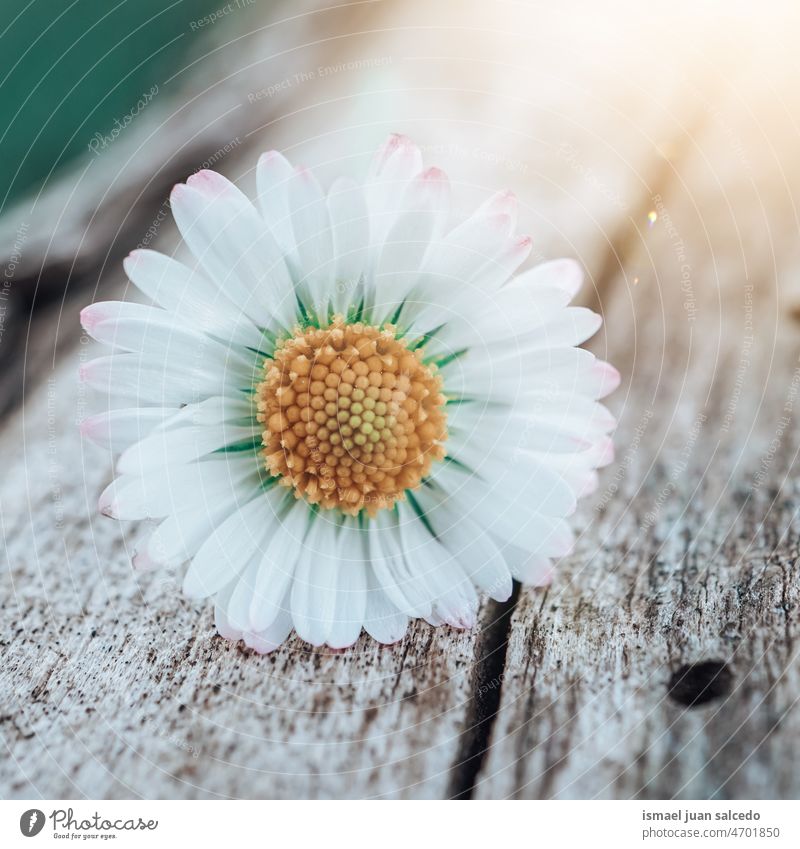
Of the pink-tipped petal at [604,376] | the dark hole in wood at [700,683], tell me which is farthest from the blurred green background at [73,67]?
the dark hole in wood at [700,683]

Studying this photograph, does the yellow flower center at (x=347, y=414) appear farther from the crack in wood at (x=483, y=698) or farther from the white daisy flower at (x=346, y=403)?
the crack in wood at (x=483, y=698)

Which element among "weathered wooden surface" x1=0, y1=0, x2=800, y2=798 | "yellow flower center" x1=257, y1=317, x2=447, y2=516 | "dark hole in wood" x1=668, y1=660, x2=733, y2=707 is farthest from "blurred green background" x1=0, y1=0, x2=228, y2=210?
"dark hole in wood" x1=668, y1=660, x2=733, y2=707

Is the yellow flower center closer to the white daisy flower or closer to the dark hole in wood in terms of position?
the white daisy flower

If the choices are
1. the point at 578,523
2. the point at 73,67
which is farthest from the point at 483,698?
the point at 73,67

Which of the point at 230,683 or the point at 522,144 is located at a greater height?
the point at 522,144

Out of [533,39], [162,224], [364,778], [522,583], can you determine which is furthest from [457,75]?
[364,778]

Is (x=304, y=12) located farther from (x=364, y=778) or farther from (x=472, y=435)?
(x=364, y=778)
